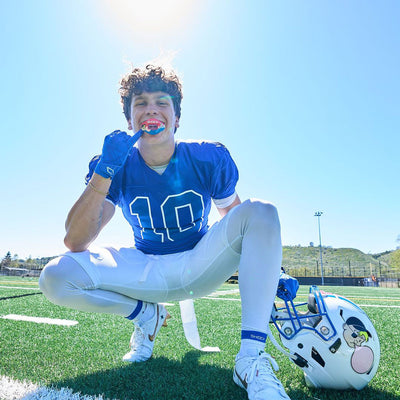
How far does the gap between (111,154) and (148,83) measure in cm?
65

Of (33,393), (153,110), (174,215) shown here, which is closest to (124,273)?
(174,215)

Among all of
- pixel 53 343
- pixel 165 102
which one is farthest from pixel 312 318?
pixel 53 343

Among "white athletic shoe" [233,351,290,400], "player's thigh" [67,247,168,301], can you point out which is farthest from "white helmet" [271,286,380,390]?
"player's thigh" [67,247,168,301]

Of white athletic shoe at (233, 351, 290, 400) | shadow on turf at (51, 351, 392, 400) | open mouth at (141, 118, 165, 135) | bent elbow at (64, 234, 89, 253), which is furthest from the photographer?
open mouth at (141, 118, 165, 135)

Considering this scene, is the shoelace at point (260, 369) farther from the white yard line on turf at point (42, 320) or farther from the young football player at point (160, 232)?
the white yard line on turf at point (42, 320)

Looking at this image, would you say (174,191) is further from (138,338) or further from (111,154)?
(138,338)

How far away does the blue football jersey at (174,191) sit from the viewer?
2109mm

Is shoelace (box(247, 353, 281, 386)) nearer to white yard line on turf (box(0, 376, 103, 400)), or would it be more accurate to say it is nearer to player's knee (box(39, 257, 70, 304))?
white yard line on turf (box(0, 376, 103, 400))

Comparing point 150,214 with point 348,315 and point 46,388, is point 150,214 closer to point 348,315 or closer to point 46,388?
point 46,388

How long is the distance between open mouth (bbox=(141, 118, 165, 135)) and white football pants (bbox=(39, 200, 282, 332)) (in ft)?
2.27

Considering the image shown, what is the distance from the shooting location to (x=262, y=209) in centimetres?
154

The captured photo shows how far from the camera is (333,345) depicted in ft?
4.52

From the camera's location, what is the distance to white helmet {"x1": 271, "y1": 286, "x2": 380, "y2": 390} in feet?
4.47

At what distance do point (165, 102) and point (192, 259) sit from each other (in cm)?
103
